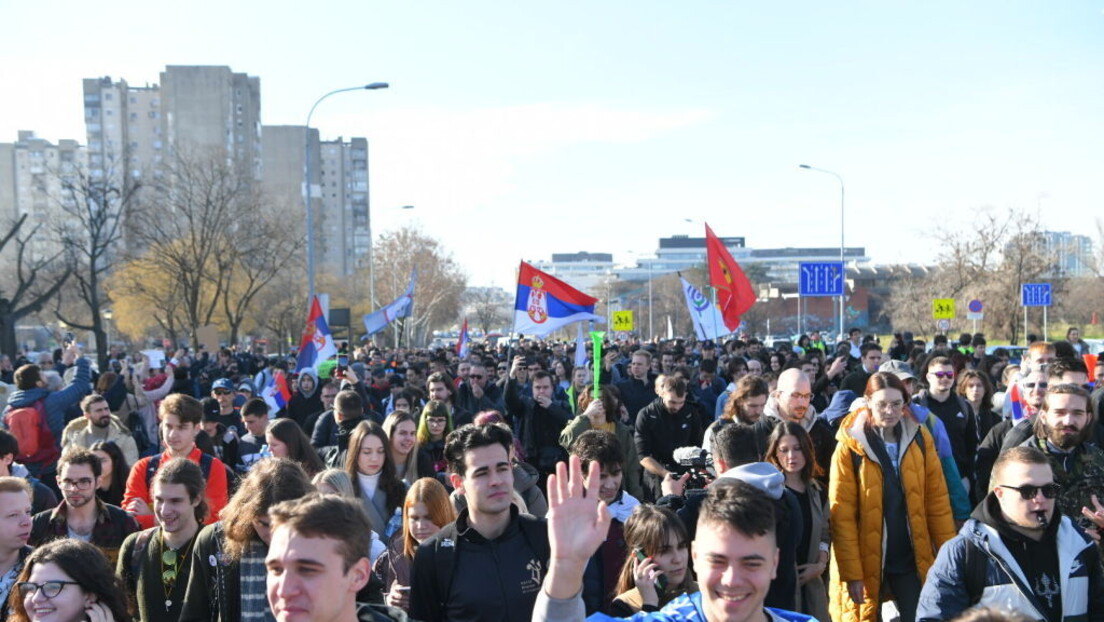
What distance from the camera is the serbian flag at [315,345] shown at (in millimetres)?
17109

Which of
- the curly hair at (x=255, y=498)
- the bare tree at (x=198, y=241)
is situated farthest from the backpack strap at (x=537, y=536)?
the bare tree at (x=198, y=241)

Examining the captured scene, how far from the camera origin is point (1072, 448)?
5.55m

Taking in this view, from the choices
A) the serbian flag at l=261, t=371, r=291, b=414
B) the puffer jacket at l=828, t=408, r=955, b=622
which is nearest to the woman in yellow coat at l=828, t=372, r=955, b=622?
the puffer jacket at l=828, t=408, r=955, b=622

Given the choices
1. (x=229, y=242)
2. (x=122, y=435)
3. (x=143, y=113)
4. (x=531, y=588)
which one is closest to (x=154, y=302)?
(x=229, y=242)

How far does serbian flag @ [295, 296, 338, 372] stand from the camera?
56.1ft

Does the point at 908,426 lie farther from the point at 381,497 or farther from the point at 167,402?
the point at 167,402

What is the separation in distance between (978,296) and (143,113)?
89.6m

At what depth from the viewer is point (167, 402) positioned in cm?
644

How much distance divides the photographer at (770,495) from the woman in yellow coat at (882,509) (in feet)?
1.31

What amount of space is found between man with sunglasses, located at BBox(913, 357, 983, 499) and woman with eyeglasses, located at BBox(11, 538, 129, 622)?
21.7 feet

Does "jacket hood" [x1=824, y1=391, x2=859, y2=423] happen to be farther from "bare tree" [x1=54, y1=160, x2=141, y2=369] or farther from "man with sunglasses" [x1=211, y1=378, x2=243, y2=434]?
"bare tree" [x1=54, y1=160, x2=141, y2=369]

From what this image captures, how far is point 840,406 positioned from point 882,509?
2684 millimetres

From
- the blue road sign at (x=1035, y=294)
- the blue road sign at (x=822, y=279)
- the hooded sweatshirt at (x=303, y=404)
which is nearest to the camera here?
the hooded sweatshirt at (x=303, y=404)

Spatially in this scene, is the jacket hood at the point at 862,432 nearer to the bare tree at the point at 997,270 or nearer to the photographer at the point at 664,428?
the photographer at the point at 664,428
